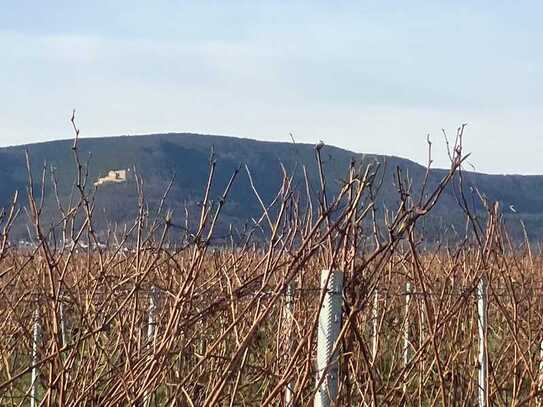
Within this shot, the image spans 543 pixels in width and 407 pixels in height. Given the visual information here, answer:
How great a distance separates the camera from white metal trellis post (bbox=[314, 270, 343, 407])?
312 cm

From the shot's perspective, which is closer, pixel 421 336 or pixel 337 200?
pixel 337 200

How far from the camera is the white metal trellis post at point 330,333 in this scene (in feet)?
10.2

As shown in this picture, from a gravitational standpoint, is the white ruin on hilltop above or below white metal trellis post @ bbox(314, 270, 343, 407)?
above

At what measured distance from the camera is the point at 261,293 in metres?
2.85

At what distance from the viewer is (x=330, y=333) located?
3.13m

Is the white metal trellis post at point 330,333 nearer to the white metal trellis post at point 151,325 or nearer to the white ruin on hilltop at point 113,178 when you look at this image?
the white metal trellis post at point 151,325

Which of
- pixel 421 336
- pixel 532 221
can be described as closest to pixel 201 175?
pixel 532 221

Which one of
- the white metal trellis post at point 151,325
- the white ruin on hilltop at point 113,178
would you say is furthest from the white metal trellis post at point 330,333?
the white ruin on hilltop at point 113,178

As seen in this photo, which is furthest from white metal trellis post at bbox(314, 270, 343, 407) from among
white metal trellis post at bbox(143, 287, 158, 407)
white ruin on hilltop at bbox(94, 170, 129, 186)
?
white ruin on hilltop at bbox(94, 170, 129, 186)

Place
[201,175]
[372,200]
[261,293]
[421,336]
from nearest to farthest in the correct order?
1. [261,293]
2. [372,200]
3. [421,336]
4. [201,175]

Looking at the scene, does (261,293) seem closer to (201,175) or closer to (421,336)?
(421,336)

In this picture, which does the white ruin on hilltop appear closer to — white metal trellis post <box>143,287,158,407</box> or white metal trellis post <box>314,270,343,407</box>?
white metal trellis post <box>143,287,158,407</box>

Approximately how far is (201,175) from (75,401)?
246ft

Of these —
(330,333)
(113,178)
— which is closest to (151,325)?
(330,333)
